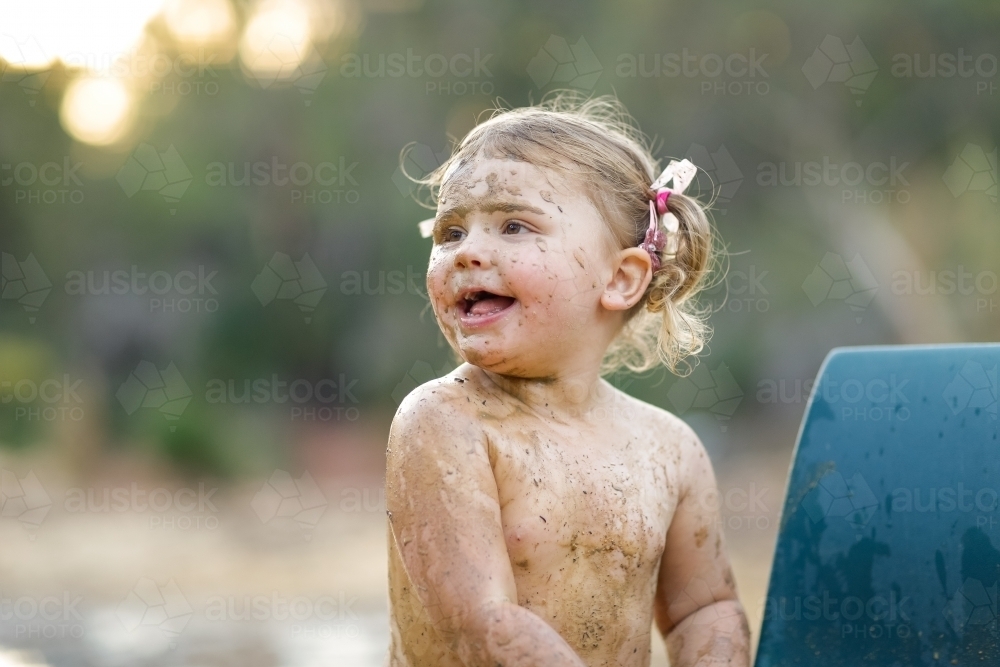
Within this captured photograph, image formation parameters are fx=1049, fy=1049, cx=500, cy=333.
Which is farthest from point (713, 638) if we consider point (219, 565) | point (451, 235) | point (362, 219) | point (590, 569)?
point (362, 219)

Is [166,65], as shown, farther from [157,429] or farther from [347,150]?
[157,429]

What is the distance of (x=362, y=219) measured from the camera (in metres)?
7.66

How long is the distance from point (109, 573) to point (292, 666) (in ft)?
6.36

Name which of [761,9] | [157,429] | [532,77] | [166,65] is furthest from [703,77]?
[157,429]

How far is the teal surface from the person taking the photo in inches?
69.1

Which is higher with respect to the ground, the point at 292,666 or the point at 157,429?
the point at 157,429

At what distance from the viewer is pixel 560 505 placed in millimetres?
1658

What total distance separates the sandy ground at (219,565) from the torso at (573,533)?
186 centimetres

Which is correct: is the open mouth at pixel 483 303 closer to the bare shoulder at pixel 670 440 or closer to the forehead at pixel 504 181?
the forehead at pixel 504 181

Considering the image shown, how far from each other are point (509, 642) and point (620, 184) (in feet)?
2.69

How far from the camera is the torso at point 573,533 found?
64.4 inches

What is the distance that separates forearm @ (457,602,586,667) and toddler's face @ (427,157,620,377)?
0.41 m

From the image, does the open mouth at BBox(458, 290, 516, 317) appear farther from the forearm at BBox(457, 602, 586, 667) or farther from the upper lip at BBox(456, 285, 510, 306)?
the forearm at BBox(457, 602, 586, 667)

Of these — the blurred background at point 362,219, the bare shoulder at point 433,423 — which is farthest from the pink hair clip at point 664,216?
the blurred background at point 362,219
